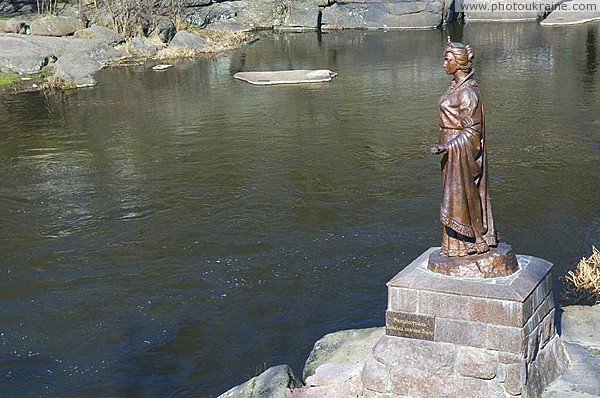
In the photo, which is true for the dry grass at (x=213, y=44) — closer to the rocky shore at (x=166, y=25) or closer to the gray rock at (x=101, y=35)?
the rocky shore at (x=166, y=25)

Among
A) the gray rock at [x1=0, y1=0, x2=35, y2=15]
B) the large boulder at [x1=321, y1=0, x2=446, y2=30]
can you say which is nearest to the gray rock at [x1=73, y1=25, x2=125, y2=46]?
the gray rock at [x1=0, y1=0, x2=35, y2=15]

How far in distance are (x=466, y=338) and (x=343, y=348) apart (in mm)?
2086

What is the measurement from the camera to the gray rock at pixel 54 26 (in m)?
34.5

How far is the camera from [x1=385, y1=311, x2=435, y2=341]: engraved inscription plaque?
25.7 feet

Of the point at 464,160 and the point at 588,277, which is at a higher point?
the point at 464,160

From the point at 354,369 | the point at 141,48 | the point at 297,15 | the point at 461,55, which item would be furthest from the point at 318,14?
the point at 461,55

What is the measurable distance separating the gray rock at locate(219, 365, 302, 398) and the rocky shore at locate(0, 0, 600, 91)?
70.5 feet

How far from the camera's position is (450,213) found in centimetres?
787

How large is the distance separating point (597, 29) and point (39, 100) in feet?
77.4

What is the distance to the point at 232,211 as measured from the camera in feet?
50.6

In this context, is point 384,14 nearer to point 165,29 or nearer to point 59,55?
point 165,29

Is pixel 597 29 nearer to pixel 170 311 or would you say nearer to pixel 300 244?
pixel 300 244

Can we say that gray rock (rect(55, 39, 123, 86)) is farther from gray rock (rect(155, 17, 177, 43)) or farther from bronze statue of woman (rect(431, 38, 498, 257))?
bronze statue of woman (rect(431, 38, 498, 257))

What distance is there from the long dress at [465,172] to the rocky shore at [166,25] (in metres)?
22.8
